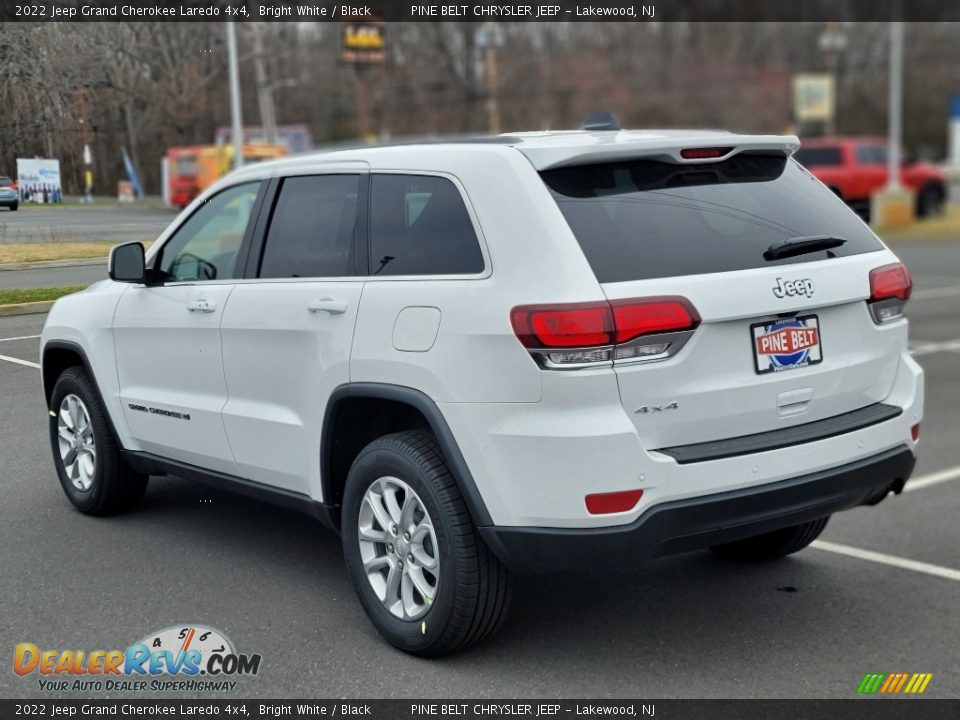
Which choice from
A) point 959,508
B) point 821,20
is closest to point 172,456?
point 959,508

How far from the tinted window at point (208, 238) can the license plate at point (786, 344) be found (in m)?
2.23

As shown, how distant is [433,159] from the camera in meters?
3.98

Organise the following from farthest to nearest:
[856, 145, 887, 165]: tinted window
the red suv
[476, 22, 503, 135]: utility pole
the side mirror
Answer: [476, 22, 503, 135]: utility pole, [856, 145, 887, 165]: tinted window, the red suv, the side mirror

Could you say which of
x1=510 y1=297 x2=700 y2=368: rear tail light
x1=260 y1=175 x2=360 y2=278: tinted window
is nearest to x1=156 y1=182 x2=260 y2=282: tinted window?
x1=260 y1=175 x2=360 y2=278: tinted window

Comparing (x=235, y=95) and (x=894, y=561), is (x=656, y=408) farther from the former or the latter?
(x=235, y=95)

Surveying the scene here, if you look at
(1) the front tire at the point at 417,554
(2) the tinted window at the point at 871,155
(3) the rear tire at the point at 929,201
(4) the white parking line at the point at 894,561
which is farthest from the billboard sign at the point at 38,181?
(3) the rear tire at the point at 929,201

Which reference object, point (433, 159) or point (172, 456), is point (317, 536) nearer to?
point (172, 456)

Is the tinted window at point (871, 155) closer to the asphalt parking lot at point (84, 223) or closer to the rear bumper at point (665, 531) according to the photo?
the asphalt parking lot at point (84, 223)

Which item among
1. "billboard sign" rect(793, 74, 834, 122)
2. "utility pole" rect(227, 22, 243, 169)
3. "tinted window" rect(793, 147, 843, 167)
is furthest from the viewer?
"billboard sign" rect(793, 74, 834, 122)

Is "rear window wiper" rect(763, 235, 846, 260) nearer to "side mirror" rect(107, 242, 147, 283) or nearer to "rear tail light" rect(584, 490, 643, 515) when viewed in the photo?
"rear tail light" rect(584, 490, 643, 515)

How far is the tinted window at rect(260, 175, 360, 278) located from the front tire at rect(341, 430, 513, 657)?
0.75 m

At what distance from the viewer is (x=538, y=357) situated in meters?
3.45

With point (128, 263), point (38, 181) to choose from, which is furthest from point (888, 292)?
point (38, 181)

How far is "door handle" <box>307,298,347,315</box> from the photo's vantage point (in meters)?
4.01
